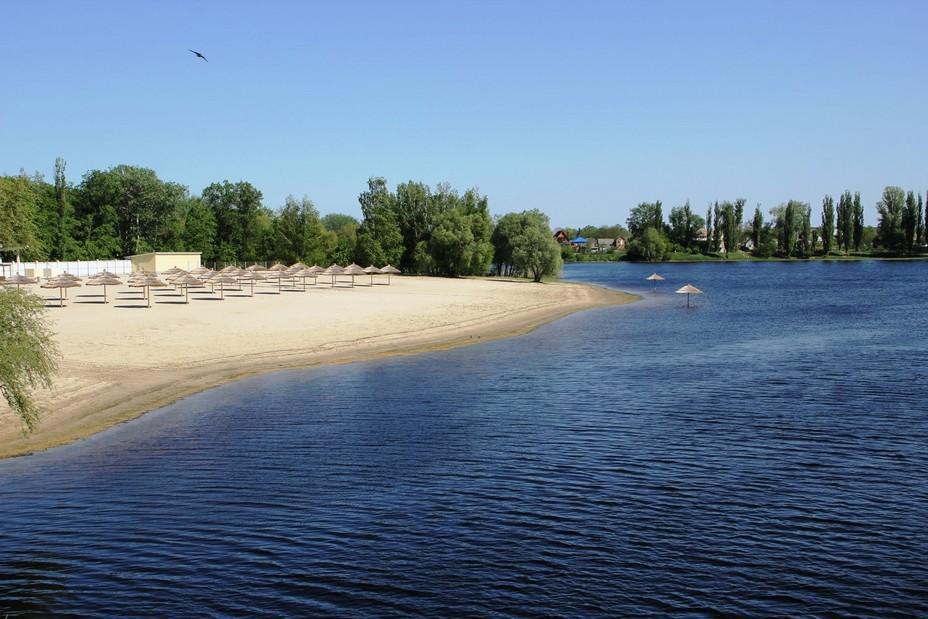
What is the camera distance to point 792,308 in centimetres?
7600

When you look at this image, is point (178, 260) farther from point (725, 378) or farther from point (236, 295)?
point (725, 378)

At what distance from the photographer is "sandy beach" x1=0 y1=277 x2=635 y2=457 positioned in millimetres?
27625

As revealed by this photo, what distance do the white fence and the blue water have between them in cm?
6843

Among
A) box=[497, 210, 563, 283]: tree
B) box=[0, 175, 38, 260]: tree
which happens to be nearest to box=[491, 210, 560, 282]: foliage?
box=[497, 210, 563, 283]: tree

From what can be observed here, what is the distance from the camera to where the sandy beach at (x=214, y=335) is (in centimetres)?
2762

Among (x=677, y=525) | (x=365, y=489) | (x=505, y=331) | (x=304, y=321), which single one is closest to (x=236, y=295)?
(x=304, y=321)

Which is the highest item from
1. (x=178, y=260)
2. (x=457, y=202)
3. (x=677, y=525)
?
(x=457, y=202)

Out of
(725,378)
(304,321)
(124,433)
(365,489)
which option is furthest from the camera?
(304,321)

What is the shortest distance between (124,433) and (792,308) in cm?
6658

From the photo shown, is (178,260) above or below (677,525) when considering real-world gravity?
above

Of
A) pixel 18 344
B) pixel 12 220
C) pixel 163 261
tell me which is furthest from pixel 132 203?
pixel 18 344

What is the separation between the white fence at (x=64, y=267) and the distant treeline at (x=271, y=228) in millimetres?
9908

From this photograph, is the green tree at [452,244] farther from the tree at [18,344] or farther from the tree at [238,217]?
the tree at [18,344]

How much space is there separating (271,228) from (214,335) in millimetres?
90722
